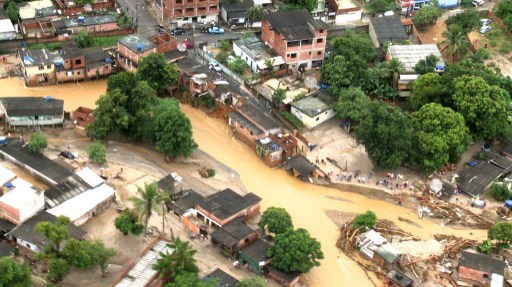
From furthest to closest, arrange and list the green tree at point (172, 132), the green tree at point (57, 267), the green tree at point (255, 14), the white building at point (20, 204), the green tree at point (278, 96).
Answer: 1. the green tree at point (255, 14)
2. the green tree at point (278, 96)
3. the green tree at point (172, 132)
4. the white building at point (20, 204)
5. the green tree at point (57, 267)

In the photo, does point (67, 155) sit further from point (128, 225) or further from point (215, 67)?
point (215, 67)

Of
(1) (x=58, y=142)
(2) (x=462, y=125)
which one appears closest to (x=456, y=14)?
(2) (x=462, y=125)

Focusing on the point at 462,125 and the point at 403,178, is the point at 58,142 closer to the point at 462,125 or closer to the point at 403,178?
the point at 403,178

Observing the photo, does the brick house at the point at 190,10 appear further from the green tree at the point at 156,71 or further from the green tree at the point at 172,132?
the green tree at the point at 172,132

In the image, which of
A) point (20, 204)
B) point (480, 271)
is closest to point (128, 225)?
point (20, 204)

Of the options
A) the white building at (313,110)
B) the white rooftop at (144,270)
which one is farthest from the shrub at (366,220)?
the white rooftop at (144,270)

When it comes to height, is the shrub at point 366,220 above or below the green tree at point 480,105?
below
